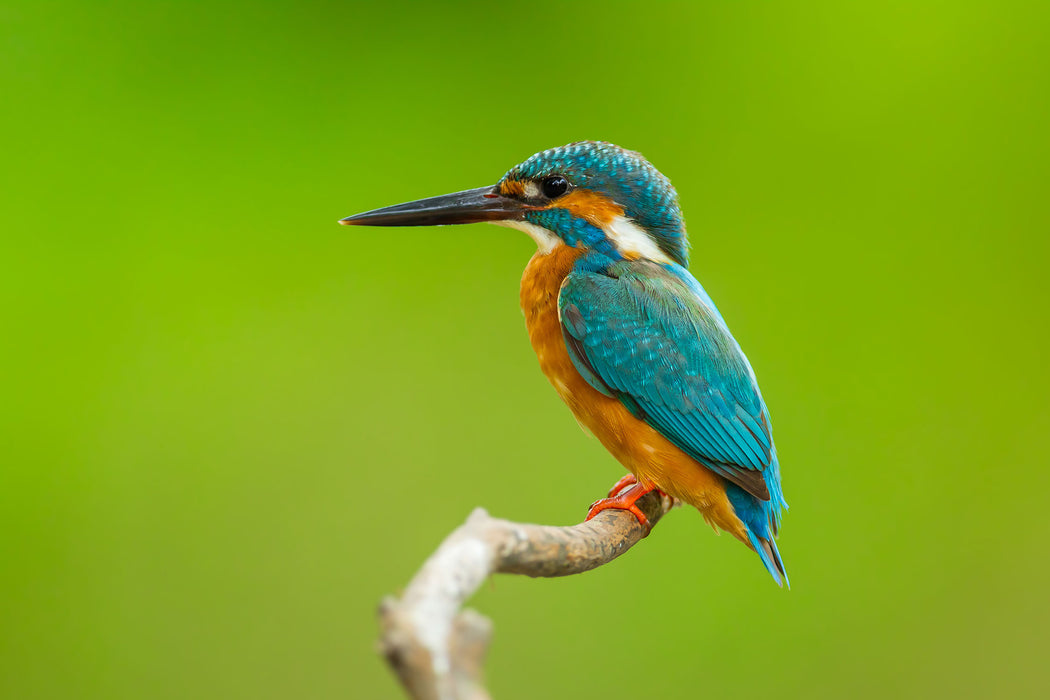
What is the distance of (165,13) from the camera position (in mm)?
3062

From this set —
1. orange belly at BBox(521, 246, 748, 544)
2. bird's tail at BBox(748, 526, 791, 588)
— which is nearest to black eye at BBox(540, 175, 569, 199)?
orange belly at BBox(521, 246, 748, 544)

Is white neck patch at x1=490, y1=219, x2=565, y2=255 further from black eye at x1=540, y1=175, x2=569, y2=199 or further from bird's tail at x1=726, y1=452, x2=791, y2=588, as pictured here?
bird's tail at x1=726, y1=452, x2=791, y2=588

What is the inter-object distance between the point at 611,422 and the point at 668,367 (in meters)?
0.16

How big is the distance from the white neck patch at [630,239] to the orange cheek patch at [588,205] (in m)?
0.03

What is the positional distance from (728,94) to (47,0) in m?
2.24

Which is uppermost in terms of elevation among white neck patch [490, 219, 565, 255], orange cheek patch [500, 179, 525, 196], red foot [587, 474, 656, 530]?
orange cheek patch [500, 179, 525, 196]

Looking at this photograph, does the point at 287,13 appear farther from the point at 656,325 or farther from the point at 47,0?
the point at 656,325

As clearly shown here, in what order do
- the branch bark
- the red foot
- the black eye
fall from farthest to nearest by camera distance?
the black eye, the red foot, the branch bark

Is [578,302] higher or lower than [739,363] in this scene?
higher

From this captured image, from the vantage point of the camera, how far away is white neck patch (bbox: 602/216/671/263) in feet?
6.21

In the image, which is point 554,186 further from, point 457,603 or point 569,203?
point 457,603

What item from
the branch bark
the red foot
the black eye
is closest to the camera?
the branch bark

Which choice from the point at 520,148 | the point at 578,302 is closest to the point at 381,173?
the point at 520,148

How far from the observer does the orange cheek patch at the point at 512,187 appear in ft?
6.11
